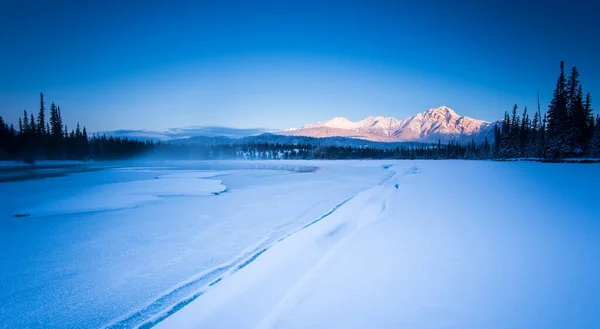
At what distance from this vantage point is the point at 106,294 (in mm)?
3773

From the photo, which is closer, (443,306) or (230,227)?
(443,306)

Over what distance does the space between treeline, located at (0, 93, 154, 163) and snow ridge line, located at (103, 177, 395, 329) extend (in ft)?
252

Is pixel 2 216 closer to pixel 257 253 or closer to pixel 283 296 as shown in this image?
pixel 257 253

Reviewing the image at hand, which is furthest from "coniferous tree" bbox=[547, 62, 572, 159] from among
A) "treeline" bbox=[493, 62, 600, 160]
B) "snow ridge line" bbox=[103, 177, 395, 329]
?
"snow ridge line" bbox=[103, 177, 395, 329]

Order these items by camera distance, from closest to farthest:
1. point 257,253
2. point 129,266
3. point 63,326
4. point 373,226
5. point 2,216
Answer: point 63,326 → point 129,266 → point 257,253 → point 373,226 → point 2,216

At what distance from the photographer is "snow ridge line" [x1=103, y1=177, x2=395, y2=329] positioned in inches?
124

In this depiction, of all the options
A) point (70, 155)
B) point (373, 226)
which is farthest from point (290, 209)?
point (70, 155)

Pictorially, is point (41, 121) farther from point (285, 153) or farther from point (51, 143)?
point (285, 153)

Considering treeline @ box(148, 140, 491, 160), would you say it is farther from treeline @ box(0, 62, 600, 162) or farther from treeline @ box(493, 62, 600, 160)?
treeline @ box(493, 62, 600, 160)

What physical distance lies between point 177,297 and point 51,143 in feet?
278

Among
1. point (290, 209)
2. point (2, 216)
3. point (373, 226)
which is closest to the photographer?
point (373, 226)

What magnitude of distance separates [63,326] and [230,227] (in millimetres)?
4201

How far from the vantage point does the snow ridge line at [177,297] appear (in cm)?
315

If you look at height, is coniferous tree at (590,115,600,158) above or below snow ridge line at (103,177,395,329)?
above
